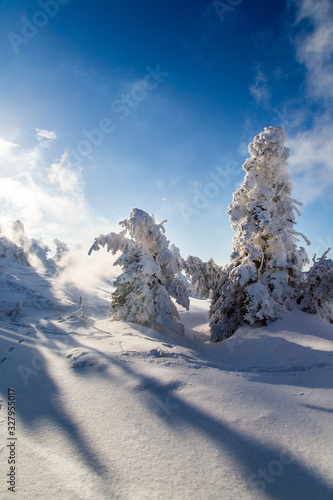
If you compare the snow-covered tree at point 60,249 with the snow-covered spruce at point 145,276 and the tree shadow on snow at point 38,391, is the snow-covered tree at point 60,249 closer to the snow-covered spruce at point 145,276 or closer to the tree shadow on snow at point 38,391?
the snow-covered spruce at point 145,276

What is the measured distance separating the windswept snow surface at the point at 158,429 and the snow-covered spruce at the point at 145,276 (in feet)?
19.1

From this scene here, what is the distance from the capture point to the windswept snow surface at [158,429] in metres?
2.12

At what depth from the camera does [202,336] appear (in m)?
14.3

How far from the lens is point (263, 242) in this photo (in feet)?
41.2

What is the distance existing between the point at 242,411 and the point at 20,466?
2.78 m

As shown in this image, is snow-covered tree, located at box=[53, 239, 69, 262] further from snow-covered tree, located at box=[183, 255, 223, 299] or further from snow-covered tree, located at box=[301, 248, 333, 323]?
snow-covered tree, located at box=[301, 248, 333, 323]

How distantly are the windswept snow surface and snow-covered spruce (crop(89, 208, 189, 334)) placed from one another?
5828mm

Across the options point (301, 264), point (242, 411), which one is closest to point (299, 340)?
point (301, 264)

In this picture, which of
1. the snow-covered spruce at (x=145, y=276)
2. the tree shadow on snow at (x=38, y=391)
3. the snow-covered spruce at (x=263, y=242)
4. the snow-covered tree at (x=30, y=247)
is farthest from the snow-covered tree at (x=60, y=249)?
the tree shadow on snow at (x=38, y=391)

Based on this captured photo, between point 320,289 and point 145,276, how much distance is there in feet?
27.6

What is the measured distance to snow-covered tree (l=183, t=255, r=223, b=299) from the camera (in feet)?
51.4

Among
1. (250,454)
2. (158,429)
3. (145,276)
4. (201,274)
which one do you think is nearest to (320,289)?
(201,274)

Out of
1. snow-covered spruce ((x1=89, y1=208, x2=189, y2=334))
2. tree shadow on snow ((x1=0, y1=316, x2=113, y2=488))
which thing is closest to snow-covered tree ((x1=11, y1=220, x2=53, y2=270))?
snow-covered spruce ((x1=89, y1=208, x2=189, y2=334))

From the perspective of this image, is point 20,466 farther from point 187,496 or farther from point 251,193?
point 251,193
